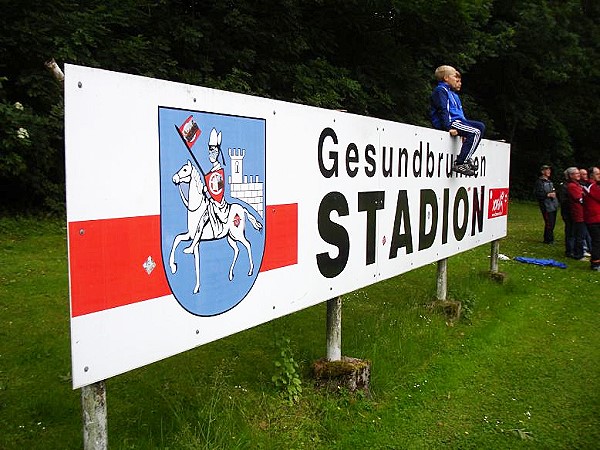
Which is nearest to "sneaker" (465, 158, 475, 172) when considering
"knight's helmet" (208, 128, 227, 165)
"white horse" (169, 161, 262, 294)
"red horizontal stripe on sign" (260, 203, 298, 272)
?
"red horizontal stripe on sign" (260, 203, 298, 272)

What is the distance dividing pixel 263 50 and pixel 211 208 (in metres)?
14.0

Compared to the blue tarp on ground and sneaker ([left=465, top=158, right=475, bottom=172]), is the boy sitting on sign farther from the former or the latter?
the blue tarp on ground

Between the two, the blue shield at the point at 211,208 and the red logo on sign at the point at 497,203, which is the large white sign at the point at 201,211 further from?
the red logo on sign at the point at 497,203

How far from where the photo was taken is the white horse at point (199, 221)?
251cm

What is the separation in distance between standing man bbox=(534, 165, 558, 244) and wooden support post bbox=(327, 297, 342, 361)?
10895 millimetres

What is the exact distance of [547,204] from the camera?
14047 mm

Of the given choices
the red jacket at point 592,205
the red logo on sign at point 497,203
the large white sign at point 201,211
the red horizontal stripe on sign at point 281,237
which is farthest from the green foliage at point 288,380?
the red jacket at point 592,205

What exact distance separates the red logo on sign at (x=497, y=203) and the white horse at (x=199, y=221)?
523 cm

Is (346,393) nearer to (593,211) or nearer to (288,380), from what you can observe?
(288,380)

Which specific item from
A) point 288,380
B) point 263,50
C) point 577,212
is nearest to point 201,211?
point 288,380

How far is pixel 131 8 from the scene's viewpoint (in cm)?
1320

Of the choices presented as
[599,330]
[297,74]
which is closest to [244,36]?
[297,74]

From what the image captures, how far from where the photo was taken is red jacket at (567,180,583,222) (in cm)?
1198

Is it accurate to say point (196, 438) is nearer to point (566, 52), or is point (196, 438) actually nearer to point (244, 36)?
point (244, 36)
